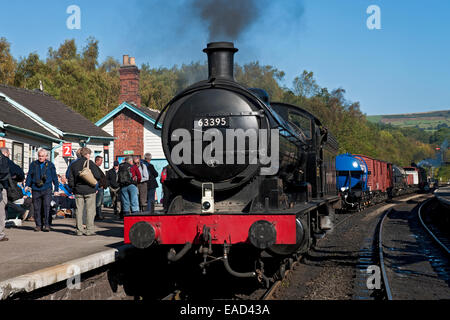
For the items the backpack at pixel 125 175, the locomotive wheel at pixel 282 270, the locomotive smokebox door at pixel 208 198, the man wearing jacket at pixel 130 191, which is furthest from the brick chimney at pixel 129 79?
the locomotive smokebox door at pixel 208 198

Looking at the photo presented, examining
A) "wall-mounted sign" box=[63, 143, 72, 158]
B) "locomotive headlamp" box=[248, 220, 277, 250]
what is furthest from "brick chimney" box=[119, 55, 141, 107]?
"locomotive headlamp" box=[248, 220, 277, 250]

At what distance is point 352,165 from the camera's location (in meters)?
21.5

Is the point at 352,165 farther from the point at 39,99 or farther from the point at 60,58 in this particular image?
the point at 60,58

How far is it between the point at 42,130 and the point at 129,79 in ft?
25.8

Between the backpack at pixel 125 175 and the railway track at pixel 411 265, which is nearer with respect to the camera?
the railway track at pixel 411 265

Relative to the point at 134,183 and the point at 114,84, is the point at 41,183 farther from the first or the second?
the point at 114,84

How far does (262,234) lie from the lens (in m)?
5.74

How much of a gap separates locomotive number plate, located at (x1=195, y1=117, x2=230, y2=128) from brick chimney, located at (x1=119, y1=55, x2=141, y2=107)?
55.8 feet

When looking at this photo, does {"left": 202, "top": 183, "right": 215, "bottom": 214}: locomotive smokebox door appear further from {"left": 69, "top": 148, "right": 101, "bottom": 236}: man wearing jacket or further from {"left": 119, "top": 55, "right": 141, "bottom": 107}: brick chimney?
{"left": 119, "top": 55, "right": 141, "bottom": 107}: brick chimney

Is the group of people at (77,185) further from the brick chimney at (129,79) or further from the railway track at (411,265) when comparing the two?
the brick chimney at (129,79)

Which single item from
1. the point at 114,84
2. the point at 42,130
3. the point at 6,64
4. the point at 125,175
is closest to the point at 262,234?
the point at 125,175

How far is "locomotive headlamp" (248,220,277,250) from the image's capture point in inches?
225

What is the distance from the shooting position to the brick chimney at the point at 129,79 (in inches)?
896

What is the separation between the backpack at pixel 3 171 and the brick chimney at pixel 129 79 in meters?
15.3
